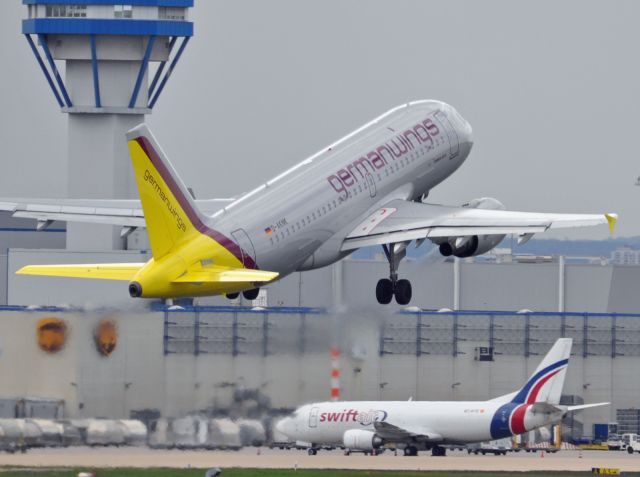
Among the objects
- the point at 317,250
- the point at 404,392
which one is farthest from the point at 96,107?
the point at 317,250

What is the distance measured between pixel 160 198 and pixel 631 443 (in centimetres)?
4526

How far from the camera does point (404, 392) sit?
104 metres

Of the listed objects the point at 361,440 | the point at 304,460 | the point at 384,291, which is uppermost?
the point at 384,291

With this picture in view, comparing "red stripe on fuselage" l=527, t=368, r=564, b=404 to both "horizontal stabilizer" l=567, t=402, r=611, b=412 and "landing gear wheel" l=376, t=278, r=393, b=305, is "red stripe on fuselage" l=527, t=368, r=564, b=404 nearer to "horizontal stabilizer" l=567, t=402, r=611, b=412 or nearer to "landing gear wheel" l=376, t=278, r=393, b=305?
"horizontal stabilizer" l=567, t=402, r=611, b=412

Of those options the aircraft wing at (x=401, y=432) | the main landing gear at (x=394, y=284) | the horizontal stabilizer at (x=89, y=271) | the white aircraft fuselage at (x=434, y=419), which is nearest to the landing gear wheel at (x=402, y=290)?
the main landing gear at (x=394, y=284)

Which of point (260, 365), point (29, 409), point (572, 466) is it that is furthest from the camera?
point (572, 466)

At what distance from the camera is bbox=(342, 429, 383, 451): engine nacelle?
97.2 metres

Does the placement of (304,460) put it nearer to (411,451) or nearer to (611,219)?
(411,451)

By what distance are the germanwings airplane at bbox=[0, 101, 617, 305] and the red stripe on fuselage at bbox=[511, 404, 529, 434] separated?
1668cm

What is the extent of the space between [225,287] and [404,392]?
37506 mm

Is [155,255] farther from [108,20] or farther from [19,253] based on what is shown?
[108,20]

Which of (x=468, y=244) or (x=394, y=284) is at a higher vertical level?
(x=468, y=244)

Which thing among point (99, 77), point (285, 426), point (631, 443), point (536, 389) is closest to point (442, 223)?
point (285, 426)

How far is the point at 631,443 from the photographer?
348 feet
